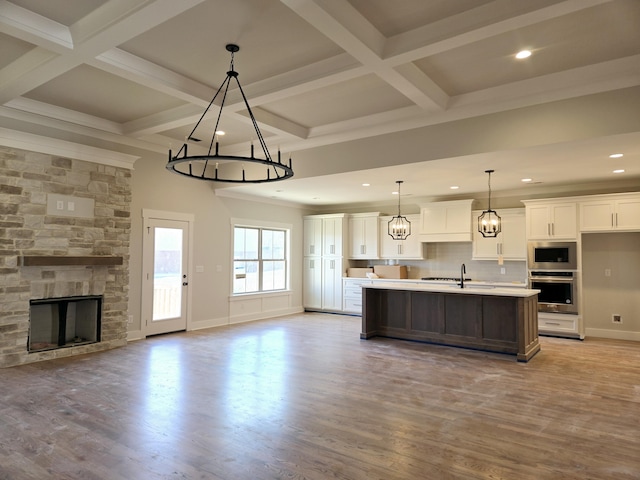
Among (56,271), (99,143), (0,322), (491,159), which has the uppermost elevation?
(99,143)

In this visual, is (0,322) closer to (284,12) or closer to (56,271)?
(56,271)

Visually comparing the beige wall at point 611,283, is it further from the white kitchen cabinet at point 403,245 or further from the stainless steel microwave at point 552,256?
the white kitchen cabinet at point 403,245

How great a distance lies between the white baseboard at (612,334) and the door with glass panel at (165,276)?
22.8 feet

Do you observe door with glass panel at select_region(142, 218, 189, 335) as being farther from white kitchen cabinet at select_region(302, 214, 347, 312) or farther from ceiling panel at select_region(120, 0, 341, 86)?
white kitchen cabinet at select_region(302, 214, 347, 312)

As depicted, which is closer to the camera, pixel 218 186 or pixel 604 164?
pixel 604 164

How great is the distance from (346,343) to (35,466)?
4.42 meters

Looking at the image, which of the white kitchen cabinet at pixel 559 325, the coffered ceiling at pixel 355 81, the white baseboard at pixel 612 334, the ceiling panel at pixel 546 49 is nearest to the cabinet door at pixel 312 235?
the coffered ceiling at pixel 355 81

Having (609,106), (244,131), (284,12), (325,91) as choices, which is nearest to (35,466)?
(284,12)

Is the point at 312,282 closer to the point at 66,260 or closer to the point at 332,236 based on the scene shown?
the point at 332,236

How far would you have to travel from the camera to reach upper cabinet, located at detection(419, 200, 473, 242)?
8.35m

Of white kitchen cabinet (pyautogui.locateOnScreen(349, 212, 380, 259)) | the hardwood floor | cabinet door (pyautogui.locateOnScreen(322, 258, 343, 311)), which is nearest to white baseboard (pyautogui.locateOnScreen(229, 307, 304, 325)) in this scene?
cabinet door (pyautogui.locateOnScreen(322, 258, 343, 311))

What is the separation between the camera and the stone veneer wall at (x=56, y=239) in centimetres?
523

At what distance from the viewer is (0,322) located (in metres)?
5.16

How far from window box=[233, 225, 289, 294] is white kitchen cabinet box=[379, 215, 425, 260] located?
2217 millimetres
